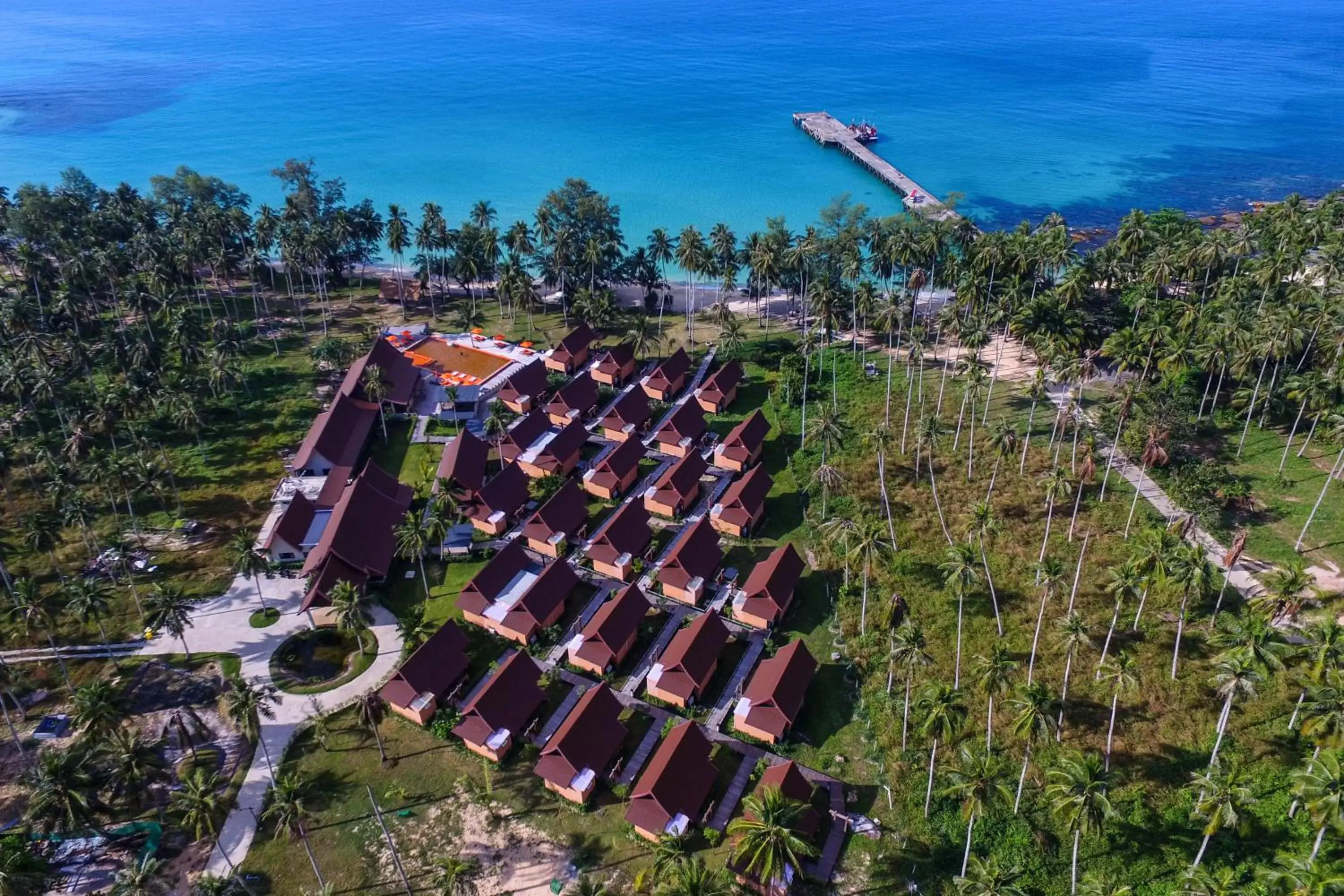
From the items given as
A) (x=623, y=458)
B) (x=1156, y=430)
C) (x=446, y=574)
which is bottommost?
(x=446, y=574)

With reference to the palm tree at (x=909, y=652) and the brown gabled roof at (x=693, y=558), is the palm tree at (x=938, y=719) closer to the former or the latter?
the palm tree at (x=909, y=652)

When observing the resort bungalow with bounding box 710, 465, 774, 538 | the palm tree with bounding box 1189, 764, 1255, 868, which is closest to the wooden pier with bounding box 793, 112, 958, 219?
the resort bungalow with bounding box 710, 465, 774, 538

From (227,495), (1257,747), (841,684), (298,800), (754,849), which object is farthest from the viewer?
(227,495)

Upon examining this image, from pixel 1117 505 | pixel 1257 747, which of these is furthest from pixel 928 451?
pixel 1257 747

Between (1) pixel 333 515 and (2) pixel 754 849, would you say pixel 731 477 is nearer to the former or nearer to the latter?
(1) pixel 333 515

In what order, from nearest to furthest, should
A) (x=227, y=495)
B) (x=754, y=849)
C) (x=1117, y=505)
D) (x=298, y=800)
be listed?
(x=754, y=849)
(x=298, y=800)
(x=1117, y=505)
(x=227, y=495)

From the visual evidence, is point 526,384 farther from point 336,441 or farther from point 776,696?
point 776,696

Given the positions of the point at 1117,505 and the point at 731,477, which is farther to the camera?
the point at 731,477
